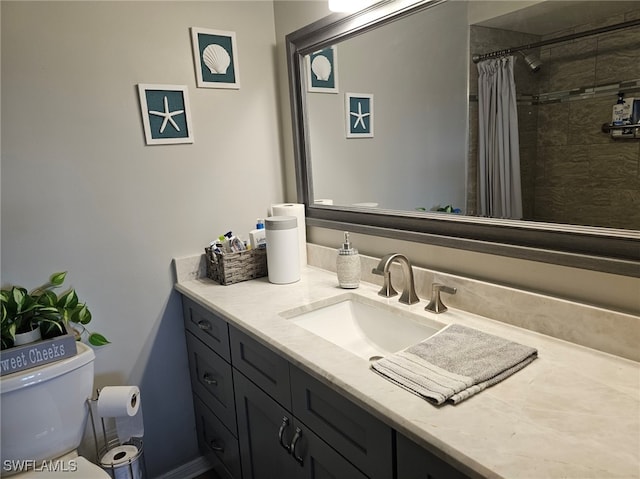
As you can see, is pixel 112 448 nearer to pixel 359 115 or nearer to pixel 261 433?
pixel 261 433

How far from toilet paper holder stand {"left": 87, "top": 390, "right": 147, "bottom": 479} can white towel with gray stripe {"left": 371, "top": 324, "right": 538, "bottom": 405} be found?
1026 mm

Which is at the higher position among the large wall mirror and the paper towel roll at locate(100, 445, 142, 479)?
the large wall mirror

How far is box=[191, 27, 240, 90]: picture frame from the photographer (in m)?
1.75

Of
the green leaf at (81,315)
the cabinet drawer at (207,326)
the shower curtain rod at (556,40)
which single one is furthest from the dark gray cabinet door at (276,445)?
the shower curtain rod at (556,40)

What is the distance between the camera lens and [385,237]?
1.58m

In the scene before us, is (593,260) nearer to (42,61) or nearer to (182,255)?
(182,255)

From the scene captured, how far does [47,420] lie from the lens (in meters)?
1.34

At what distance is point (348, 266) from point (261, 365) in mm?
472

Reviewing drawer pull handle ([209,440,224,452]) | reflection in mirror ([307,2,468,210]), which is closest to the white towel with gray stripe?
reflection in mirror ([307,2,468,210])

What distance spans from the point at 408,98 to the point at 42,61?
128cm

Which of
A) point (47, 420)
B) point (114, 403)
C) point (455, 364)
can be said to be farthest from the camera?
point (114, 403)

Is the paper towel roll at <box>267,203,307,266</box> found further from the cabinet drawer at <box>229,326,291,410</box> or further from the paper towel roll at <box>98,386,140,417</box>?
the paper towel roll at <box>98,386,140,417</box>

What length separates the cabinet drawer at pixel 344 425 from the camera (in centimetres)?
91

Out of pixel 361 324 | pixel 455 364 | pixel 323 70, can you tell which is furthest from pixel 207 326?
pixel 323 70
